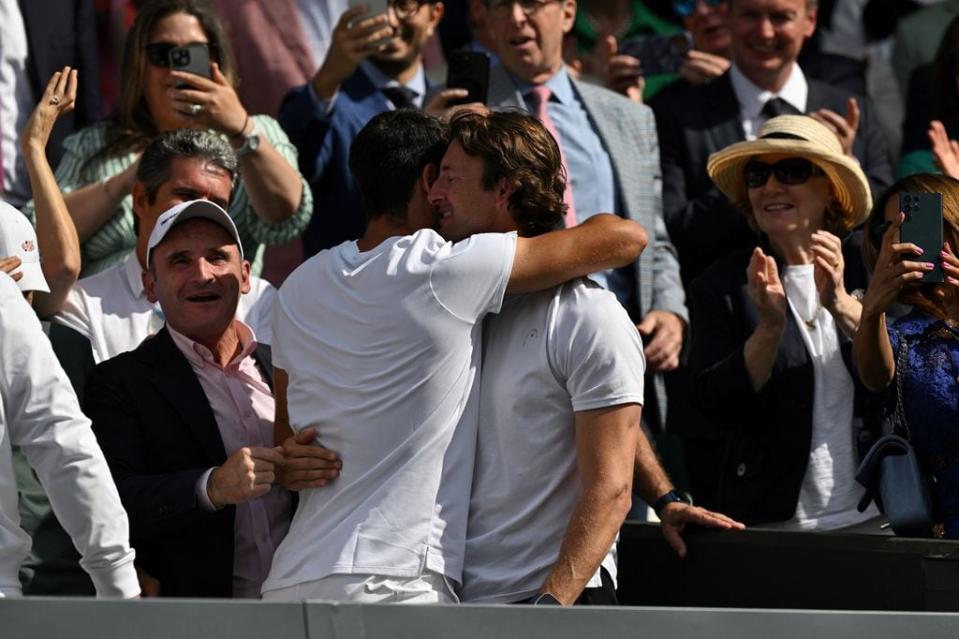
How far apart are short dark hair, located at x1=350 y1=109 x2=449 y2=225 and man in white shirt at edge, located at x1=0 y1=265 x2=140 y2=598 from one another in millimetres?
955

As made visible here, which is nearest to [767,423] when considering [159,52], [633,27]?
[159,52]

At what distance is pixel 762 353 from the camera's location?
533 centimetres

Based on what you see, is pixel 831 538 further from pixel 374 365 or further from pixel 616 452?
pixel 374 365

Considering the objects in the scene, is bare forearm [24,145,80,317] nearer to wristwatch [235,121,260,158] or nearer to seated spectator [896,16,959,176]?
wristwatch [235,121,260,158]

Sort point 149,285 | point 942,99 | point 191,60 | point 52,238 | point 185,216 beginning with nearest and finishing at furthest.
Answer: point 185,216 → point 149,285 → point 52,238 → point 191,60 → point 942,99

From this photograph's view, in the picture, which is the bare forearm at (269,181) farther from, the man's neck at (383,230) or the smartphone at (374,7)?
the man's neck at (383,230)

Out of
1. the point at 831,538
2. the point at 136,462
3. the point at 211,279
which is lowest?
the point at 831,538

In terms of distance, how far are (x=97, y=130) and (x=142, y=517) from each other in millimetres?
2054

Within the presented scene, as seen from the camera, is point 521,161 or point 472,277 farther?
point 521,161

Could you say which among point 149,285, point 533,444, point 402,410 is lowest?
point 533,444

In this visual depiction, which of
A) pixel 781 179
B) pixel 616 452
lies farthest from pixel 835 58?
pixel 616 452

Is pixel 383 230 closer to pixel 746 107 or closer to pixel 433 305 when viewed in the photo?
pixel 433 305

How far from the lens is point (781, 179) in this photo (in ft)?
18.8

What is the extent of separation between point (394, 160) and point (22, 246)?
1006 millimetres
